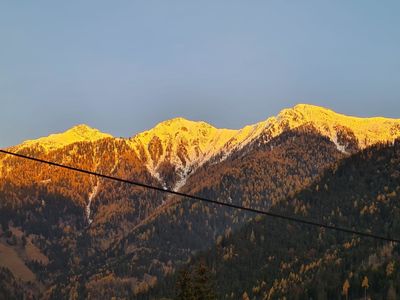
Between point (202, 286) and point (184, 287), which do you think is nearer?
point (202, 286)

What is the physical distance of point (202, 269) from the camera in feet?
377

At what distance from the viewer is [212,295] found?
11325 cm

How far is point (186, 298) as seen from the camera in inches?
4437

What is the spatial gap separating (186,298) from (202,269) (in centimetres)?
550

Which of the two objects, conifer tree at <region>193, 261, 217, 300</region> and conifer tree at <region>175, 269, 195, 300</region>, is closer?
conifer tree at <region>193, 261, 217, 300</region>

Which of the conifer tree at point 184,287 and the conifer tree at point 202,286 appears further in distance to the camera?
the conifer tree at point 184,287

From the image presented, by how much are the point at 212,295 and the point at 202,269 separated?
4.58 meters

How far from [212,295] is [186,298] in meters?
4.29

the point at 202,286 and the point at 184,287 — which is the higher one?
the point at 202,286
